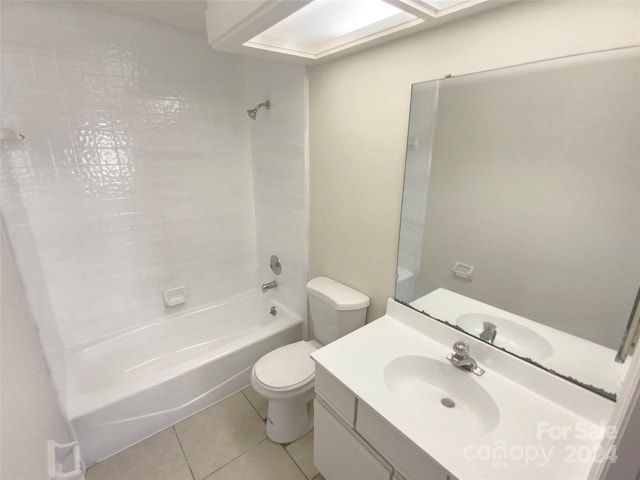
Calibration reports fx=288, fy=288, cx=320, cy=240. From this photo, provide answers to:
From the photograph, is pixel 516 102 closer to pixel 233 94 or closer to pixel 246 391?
pixel 233 94

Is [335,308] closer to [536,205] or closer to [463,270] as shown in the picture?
[463,270]

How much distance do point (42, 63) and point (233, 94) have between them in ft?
3.54

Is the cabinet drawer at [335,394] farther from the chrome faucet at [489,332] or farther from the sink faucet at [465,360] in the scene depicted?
the chrome faucet at [489,332]

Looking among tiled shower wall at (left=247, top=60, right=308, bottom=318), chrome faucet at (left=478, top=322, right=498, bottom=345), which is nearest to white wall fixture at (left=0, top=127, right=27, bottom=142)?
tiled shower wall at (left=247, top=60, right=308, bottom=318)

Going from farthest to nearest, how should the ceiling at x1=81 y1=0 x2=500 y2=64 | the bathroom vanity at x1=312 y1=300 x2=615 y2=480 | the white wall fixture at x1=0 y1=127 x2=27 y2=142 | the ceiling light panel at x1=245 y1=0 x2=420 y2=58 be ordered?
the white wall fixture at x1=0 y1=127 x2=27 y2=142 < the ceiling light panel at x1=245 y1=0 x2=420 y2=58 < the ceiling at x1=81 y1=0 x2=500 y2=64 < the bathroom vanity at x1=312 y1=300 x2=615 y2=480

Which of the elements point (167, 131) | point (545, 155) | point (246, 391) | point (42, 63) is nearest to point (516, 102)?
point (545, 155)

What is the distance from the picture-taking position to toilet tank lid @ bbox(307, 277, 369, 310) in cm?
158

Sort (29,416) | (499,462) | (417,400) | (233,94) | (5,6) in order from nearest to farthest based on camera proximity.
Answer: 1. (499,462)
2. (29,416)
3. (417,400)
4. (5,6)
5. (233,94)

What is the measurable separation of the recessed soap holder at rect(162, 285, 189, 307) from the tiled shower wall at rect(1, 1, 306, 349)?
0.16 ft

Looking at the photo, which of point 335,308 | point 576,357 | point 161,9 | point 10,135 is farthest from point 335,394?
point 161,9

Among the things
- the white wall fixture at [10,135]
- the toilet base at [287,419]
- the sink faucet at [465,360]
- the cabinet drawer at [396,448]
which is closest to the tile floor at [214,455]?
the toilet base at [287,419]

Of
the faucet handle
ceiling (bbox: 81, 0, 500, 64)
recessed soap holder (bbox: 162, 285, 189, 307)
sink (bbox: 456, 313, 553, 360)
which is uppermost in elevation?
ceiling (bbox: 81, 0, 500, 64)

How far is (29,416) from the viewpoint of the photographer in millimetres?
881

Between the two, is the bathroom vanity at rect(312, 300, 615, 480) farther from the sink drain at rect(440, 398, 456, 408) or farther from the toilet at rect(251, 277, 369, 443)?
the toilet at rect(251, 277, 369, 443)
